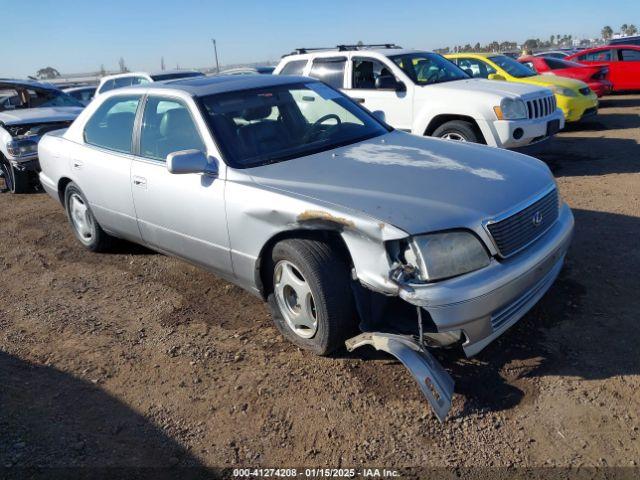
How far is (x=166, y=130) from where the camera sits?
416 cm

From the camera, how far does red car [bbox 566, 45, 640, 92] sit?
1498cm

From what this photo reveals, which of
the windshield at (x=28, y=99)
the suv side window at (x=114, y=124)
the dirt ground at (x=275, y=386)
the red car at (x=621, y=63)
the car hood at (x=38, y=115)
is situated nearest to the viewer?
the dirt ground at (x=275, y=386)

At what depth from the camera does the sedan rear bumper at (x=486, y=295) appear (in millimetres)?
2697

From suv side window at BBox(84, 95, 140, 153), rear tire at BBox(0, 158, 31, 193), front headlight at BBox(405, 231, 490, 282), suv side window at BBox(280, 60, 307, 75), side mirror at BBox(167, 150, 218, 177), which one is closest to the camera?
front headlight at BBox(405, 231, 490, 282)

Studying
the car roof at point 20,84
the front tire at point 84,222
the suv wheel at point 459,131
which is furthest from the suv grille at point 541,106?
the car roof at point 20,84

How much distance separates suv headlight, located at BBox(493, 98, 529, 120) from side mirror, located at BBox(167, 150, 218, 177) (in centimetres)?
459

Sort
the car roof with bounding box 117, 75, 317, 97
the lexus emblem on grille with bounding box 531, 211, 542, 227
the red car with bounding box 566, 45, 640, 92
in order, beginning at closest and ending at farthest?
the lexus emblem on grille with bounding box 531, 211, 542, 227
the car roof with bounding box 117, 75, 317, 97
the red car with bounding box 566, 45, 640, 92

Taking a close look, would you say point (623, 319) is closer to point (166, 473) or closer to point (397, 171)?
point (397, 171)

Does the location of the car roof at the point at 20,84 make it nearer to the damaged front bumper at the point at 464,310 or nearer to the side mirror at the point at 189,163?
the side mirror at the point at 189,163

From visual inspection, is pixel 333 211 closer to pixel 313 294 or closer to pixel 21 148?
pixel 313 294

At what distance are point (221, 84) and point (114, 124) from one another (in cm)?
117

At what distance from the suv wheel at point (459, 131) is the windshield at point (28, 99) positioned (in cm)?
644

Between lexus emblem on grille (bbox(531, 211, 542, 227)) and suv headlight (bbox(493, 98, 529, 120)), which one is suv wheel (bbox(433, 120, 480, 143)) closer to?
suv headlight (bbox(493, 98, 529, 120))

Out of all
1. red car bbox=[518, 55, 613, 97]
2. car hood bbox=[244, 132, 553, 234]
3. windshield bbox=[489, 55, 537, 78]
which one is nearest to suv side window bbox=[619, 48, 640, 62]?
red car bbox=[518, 55, 613, 97]
